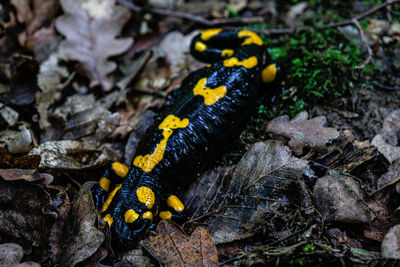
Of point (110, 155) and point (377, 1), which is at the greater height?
point (377, 1)

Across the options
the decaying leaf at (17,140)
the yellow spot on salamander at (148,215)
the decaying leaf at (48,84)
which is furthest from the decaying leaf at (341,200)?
the decaying leaf at (48,84)

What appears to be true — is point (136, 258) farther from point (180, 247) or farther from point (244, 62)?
point (244, 62)

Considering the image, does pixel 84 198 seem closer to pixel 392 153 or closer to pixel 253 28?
pixel 392 153

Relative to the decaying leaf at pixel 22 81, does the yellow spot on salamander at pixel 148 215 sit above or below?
below

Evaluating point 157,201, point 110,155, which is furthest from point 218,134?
point 110,155

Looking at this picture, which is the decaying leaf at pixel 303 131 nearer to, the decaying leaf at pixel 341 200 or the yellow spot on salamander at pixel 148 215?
the decaying leaf at pixel 341 200

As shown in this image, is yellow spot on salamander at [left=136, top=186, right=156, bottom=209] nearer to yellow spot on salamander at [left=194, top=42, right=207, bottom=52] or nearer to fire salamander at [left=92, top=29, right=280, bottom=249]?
fire salamander at [left=92, top=29, right=280, bottom=249]

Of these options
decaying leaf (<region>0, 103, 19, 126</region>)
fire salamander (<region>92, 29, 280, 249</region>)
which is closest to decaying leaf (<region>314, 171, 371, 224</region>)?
fire salamander (<region>92, 29, 280, 249</region>)

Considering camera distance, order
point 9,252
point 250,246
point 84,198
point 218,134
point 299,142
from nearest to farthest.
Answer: point 9,252 → point 250,246 → point 84,198 → point 299,142 → point 218,134

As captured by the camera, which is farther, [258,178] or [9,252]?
[258,178]
